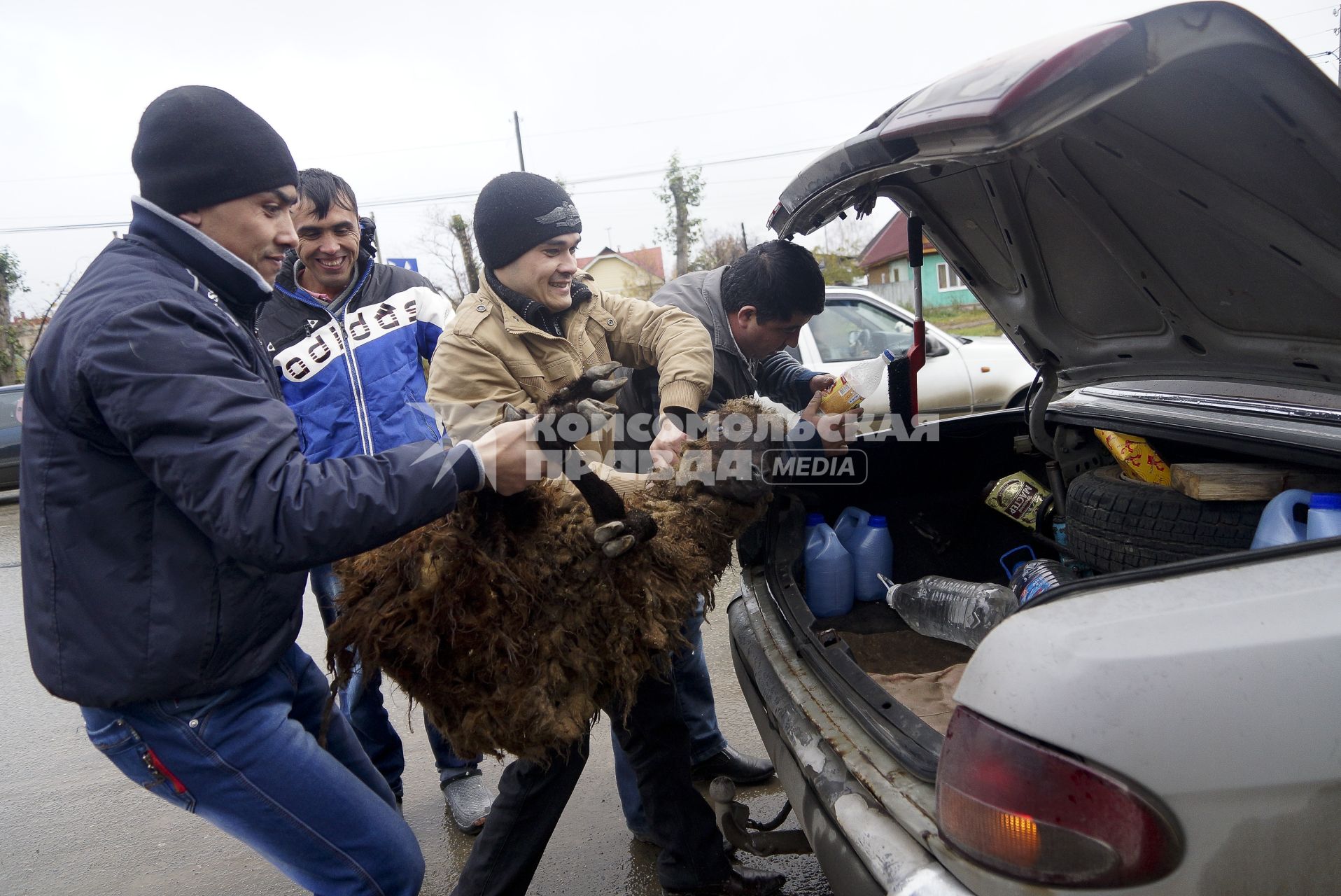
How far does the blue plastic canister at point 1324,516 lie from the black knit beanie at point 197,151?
2.42 m

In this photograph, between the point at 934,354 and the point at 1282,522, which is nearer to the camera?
the point at 1282,522

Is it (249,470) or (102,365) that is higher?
(102,365)

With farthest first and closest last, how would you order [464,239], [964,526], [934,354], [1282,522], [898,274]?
[898,274] → [464,239] → [934,354] → [964,526] → [1282,522]

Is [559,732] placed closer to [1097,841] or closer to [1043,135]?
[1097,841]

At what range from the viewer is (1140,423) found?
2412mm

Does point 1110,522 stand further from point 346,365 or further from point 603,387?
point 346,365

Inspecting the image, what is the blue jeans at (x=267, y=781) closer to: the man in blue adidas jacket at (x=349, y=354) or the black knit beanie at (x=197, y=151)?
the black knit beanie at (x=197, y=151)

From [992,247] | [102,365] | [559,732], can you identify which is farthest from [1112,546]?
[102,365]

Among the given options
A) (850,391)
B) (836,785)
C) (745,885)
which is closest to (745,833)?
(745,885)

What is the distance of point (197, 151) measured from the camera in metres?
1.49

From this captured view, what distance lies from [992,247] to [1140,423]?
0.76m

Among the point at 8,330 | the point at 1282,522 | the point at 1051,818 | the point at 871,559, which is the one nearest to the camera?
the point at 1051,818

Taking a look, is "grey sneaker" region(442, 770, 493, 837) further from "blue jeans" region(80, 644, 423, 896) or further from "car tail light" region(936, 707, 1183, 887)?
"car tail light" region(936, 707, 1183, 887)

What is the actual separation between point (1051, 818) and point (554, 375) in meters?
1.66
